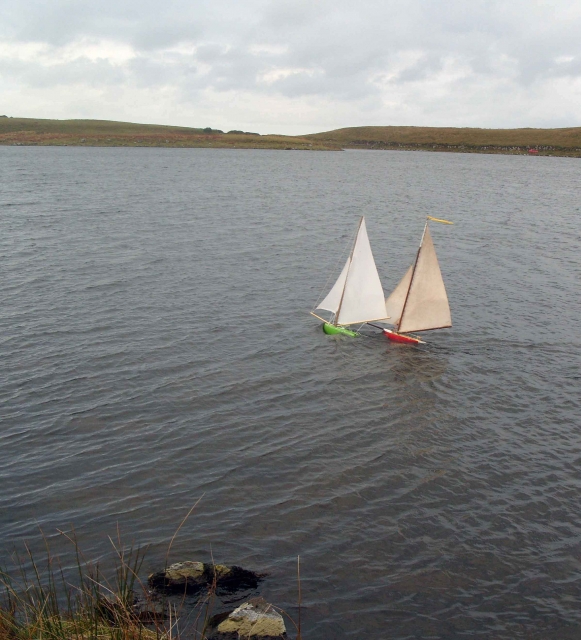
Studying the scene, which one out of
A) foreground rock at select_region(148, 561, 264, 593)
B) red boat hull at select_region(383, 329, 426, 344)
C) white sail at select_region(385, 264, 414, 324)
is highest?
white sail at select_region(385, 264, 414, 324)

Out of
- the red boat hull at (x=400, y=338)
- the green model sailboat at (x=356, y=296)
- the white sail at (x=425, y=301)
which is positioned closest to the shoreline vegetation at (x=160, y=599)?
the red boat hull at (x=400, y=338)

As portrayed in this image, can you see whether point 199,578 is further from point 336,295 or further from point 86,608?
point 336,295

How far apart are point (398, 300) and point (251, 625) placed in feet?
83.4

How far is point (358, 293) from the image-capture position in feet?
120

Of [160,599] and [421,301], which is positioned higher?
[421,301]

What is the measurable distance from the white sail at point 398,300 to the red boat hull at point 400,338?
0.98 m

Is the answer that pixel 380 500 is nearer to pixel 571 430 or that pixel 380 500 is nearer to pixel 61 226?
pixel 571 430

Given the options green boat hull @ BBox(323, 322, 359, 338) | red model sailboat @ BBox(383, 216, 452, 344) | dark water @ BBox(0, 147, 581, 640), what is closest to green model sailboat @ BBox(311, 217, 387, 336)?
green boat hull @ BBox(323, 322, 359, 338)

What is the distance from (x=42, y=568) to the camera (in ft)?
54.9

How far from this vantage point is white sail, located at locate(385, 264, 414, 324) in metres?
36.0

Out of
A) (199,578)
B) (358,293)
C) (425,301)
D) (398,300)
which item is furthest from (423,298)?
(199,578)

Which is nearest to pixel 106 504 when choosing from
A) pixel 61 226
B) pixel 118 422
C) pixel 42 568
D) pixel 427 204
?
pixel 42 568

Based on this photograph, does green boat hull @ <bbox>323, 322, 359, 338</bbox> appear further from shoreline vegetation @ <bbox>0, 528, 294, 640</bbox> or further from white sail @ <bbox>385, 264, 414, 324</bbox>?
shoreline vegetation @ <bbox>0, 528, 294, 640</bbox>

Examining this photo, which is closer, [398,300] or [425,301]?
[425,301]
